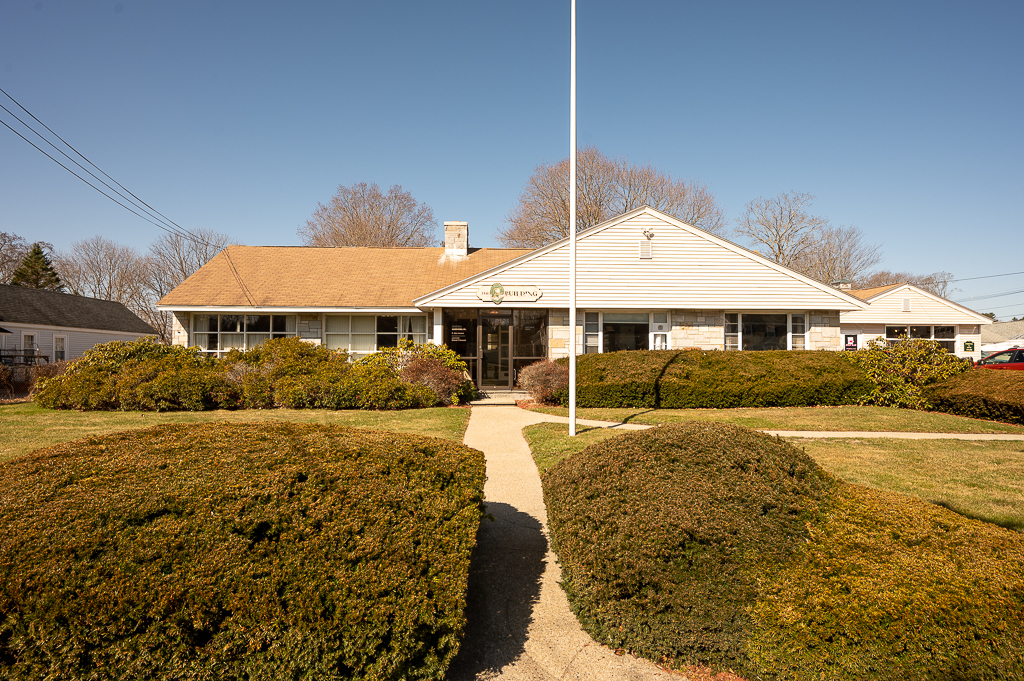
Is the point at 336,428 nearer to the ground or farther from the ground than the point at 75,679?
farther from the ground

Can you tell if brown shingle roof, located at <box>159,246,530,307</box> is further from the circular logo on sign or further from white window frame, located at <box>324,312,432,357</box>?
the circular logo on sign

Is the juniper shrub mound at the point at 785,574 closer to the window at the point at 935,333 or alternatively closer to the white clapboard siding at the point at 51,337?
the window at the point at 935,333

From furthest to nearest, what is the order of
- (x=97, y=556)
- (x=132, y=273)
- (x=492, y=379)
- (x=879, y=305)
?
1. (x=132, y=273)
2. (x=879, y=305)
3. (x=492, y=379)
4. (x=97, y=556)

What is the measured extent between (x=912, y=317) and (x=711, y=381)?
2073cm

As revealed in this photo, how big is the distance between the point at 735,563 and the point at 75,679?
346 cm

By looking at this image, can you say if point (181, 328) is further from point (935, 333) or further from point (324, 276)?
point (935, 333)

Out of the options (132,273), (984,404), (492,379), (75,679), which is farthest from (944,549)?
(132,273)

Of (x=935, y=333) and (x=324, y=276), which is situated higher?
(x=324, y=276)

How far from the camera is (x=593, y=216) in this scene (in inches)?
1346

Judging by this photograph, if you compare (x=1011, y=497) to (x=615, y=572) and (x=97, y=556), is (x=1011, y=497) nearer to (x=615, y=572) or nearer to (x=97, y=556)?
(x=615, y=572)

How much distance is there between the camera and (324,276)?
21.2 m

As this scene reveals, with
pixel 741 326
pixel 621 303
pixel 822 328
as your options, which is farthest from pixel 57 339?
pixel 822 328

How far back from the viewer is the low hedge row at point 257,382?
44.2 ft

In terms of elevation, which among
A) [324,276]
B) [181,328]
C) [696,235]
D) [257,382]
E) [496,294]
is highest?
[696,235]
